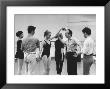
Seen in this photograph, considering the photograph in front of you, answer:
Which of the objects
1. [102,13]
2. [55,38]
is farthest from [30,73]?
[102,13]

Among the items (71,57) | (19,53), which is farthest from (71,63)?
(19,53)

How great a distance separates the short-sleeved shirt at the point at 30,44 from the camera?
1324 mm

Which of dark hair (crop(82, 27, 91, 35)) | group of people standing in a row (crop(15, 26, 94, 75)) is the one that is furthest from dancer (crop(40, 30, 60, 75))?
dark hair (crop(82, 27, 91, 35))

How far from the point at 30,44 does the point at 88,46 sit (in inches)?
10.9

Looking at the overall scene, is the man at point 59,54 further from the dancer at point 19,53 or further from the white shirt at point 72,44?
the dancer at point 19,53

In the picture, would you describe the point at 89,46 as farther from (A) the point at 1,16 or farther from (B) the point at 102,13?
A: (A) the point at 1,16

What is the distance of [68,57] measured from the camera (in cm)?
132

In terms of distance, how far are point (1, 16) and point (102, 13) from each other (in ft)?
1.57

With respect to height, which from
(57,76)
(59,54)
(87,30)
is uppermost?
(87,30)

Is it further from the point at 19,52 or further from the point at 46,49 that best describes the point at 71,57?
the point at 19,52

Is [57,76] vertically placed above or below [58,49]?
below

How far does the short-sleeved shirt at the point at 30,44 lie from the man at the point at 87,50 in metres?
0.23

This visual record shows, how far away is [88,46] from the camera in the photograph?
1.32m

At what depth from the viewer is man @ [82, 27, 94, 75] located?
51.7 inches
